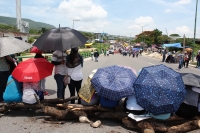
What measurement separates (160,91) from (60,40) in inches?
87.3

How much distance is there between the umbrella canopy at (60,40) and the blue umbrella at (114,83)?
2.75ft

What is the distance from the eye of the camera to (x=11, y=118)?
183 inches

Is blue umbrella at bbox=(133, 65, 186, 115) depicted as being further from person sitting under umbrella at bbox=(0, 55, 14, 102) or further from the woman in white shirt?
person sitting under umbrella at bbox=(0, 55, 14, 102)

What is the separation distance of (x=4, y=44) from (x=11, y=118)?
63.9 inches

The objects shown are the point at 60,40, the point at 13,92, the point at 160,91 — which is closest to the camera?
the point at 160,91

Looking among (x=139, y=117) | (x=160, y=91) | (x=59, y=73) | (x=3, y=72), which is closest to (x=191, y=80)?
(x=160, y=91)

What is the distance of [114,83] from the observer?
397 cm

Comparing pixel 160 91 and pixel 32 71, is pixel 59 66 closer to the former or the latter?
pixel 32 71

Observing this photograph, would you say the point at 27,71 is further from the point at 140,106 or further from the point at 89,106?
the point at 140,106

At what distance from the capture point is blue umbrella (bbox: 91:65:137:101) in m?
3.89

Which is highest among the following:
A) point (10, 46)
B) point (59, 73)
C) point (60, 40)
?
point (60, 40)

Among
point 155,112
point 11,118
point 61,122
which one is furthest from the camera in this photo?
point 11,118

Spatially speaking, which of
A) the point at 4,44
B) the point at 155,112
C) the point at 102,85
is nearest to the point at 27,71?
the point at 4,44

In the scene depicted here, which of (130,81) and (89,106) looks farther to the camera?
(89,106)
